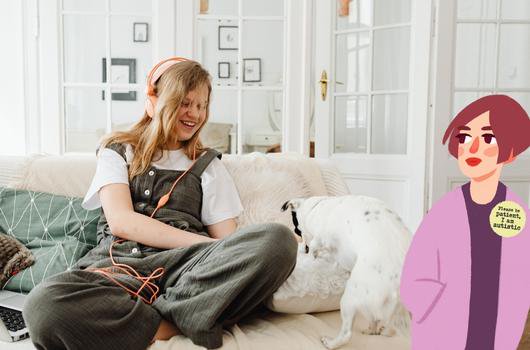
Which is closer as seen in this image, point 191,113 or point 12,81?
point 191,113

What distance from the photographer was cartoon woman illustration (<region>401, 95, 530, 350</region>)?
17.5 inches

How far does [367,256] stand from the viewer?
2.87 ft

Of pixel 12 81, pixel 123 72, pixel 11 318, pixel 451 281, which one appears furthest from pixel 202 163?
pixel 12 81

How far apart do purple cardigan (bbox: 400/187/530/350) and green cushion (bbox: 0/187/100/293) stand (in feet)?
3.80

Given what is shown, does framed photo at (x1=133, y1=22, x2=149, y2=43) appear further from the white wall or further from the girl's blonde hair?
the girl's blonde hair

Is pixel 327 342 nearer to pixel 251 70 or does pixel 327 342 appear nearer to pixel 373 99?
pixel 373 99

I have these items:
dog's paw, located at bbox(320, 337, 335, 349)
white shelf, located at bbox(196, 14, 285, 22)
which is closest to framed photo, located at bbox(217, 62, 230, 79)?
white shelf, located at bbox(196, 14, 285, 22)

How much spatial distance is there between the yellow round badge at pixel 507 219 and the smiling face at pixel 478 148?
0.03 metres

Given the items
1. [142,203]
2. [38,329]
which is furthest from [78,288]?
[142,203]

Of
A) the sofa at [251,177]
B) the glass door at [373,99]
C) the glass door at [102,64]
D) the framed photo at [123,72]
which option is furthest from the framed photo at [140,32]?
the sofa at [251,177]

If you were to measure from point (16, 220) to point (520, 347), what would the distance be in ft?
4.79

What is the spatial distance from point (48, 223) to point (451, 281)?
4.43 feet

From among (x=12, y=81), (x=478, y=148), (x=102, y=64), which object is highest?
(x=102, y=64)

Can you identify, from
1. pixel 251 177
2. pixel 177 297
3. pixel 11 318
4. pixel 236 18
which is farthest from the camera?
pixel 236 18
